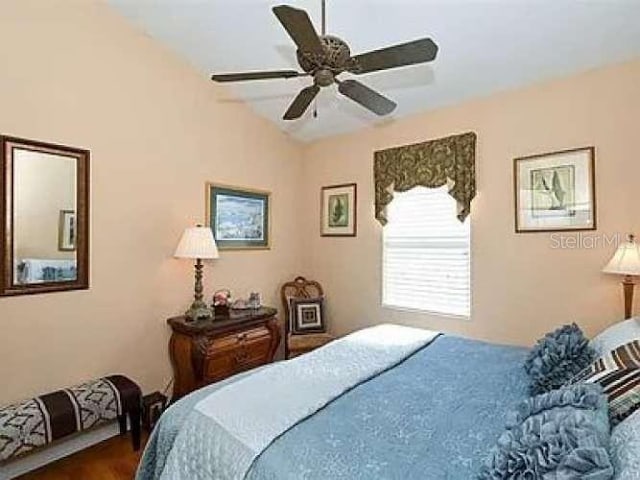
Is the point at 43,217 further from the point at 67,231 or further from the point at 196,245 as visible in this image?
the point at 196,245

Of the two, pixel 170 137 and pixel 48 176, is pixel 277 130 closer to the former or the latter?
pixel 170 137

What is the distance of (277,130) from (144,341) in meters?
2.40

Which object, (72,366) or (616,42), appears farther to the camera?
(72,366)

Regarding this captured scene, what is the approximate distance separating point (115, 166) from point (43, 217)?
60 centimetres

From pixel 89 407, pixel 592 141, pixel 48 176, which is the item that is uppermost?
pixel 592 141

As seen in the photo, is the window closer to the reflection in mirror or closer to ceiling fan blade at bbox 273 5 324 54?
ceiling fan blade at bbox 273 5 324 54

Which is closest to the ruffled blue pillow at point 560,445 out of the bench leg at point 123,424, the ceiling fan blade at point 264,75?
the ceiling fan blade at point 264,75

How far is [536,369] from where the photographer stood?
1735 mm

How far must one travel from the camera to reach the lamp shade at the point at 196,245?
3.14 metres

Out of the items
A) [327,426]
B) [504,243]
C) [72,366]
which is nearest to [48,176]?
[72,366]

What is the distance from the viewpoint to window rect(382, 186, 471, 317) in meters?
3.47

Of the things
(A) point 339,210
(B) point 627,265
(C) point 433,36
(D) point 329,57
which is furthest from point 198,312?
(B) point 627,265

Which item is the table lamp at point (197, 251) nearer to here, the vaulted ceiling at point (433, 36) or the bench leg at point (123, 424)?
the bench leg at point (123, 424)

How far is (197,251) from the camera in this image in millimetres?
3146
